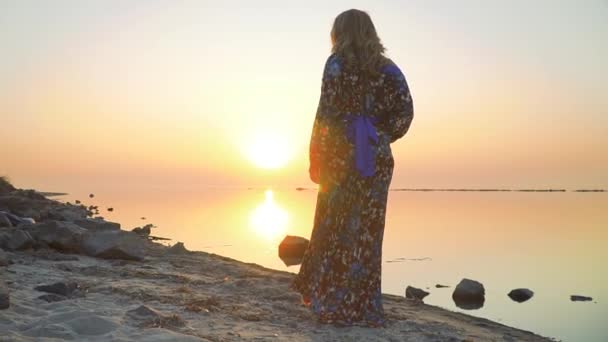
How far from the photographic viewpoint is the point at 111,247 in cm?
926

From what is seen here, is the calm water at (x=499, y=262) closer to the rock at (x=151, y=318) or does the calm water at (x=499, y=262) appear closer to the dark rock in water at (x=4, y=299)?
the rock at (x=151, y=318)

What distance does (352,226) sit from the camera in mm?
5812

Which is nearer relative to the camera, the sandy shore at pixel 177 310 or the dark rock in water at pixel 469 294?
the sandy shore at pixel 177 310

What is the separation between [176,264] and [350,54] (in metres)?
6.13

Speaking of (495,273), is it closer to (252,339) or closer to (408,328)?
(408,328)

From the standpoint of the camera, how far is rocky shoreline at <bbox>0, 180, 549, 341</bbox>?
15.1 feet

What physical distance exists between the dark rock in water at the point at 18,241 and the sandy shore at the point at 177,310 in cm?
28

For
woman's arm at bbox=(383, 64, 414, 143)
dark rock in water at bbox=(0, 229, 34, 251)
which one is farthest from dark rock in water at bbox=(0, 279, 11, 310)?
dark rock in water at bbox=(0, 229, 34, 251)

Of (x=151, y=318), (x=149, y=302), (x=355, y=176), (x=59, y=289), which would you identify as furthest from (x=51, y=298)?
(x=355, y=176)

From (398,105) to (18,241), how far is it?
289 inches

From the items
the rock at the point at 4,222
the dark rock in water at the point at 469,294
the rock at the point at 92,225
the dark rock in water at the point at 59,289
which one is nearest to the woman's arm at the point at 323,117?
the dark rock in water at the point at 59,289

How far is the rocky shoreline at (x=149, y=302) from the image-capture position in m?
4.61

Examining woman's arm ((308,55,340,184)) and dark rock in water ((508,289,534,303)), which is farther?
dark rock in water ((508,289,534,303))

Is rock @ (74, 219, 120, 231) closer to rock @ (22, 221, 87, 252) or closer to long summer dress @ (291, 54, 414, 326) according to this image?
rock @ (22, 221, 87, 252)
